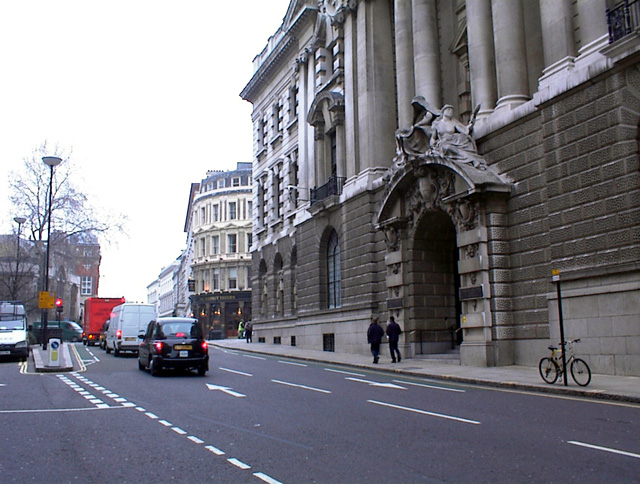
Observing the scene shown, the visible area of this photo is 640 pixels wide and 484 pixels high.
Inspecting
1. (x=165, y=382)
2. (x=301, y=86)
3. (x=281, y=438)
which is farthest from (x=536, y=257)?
(x=301, y=86)

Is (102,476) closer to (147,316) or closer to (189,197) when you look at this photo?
(147,316)

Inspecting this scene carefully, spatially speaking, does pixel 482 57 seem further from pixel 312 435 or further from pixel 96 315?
pixel 96 315

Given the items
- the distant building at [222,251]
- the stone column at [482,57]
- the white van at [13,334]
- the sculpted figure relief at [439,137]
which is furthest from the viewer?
the distant building at [222,251]

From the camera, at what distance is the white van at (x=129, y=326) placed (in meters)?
31.8

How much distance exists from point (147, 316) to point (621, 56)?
24.3 metres

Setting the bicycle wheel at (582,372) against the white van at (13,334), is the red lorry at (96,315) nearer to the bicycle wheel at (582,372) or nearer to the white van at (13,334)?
the white van at (13,334)

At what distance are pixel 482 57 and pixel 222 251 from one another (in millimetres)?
64076

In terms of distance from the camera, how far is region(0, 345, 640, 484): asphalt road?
7.22 m

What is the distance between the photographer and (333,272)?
113 ft

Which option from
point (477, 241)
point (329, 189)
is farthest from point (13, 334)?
point (477, 241)

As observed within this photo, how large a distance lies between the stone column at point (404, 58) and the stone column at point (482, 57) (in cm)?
525

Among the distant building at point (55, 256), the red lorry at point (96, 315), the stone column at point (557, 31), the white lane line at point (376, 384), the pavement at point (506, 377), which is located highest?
the stone column at point (557, 31)

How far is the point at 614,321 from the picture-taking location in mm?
17000

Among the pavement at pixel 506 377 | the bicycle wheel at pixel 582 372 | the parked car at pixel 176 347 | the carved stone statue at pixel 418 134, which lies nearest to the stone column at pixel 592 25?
the carved stone statue at pixel 418 134
